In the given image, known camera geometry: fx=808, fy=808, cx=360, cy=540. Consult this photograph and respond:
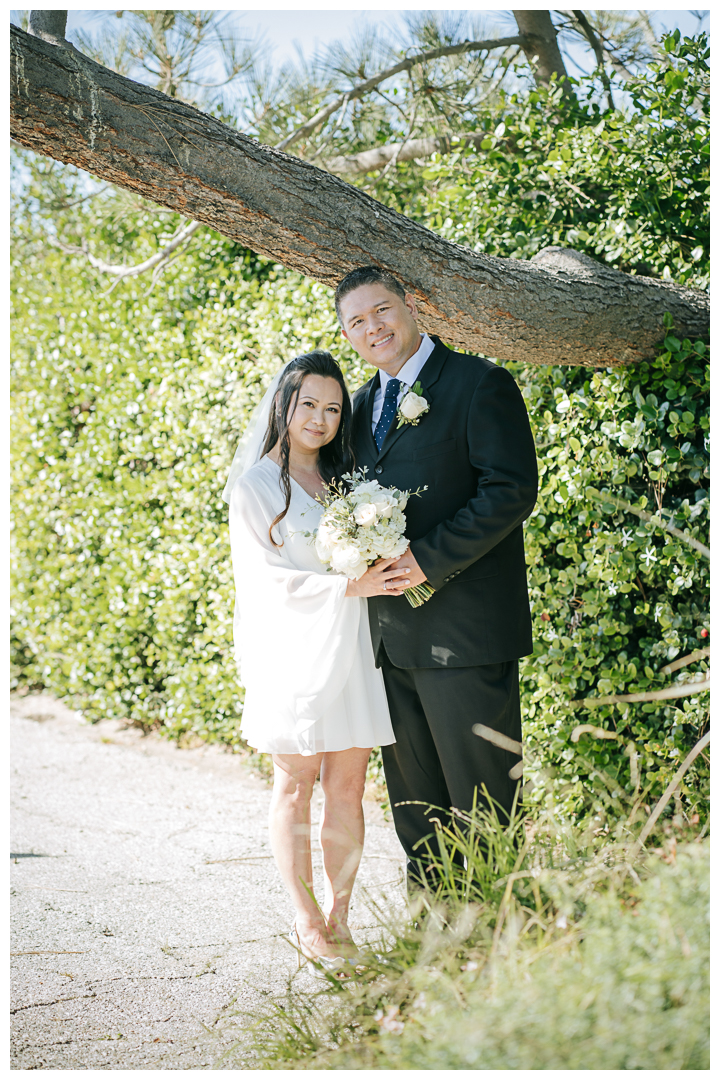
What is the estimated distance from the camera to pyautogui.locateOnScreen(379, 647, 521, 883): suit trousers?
2521 mm

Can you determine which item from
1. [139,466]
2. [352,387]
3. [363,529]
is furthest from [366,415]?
A: [139,466]

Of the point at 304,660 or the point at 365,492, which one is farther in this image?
the point at 304,660

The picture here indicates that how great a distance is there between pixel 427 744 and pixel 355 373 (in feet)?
6.64

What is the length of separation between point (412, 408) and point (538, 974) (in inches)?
62.9

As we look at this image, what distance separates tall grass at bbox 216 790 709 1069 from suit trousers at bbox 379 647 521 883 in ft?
0.92

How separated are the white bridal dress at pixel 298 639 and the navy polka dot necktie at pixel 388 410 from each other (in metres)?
0.32

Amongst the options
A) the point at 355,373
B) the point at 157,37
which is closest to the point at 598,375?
the point at 355,373

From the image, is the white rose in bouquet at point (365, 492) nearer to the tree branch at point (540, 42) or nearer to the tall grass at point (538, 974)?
the tall grass at point (538, 974)

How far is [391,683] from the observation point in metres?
2.69

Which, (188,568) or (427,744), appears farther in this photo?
(188,568)

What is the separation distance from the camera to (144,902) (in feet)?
10.8

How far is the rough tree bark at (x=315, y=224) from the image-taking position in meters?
2.29

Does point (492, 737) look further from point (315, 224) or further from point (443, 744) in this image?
point (315, 224)

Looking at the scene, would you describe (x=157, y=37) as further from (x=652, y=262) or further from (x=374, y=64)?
(x=652, y=262)
